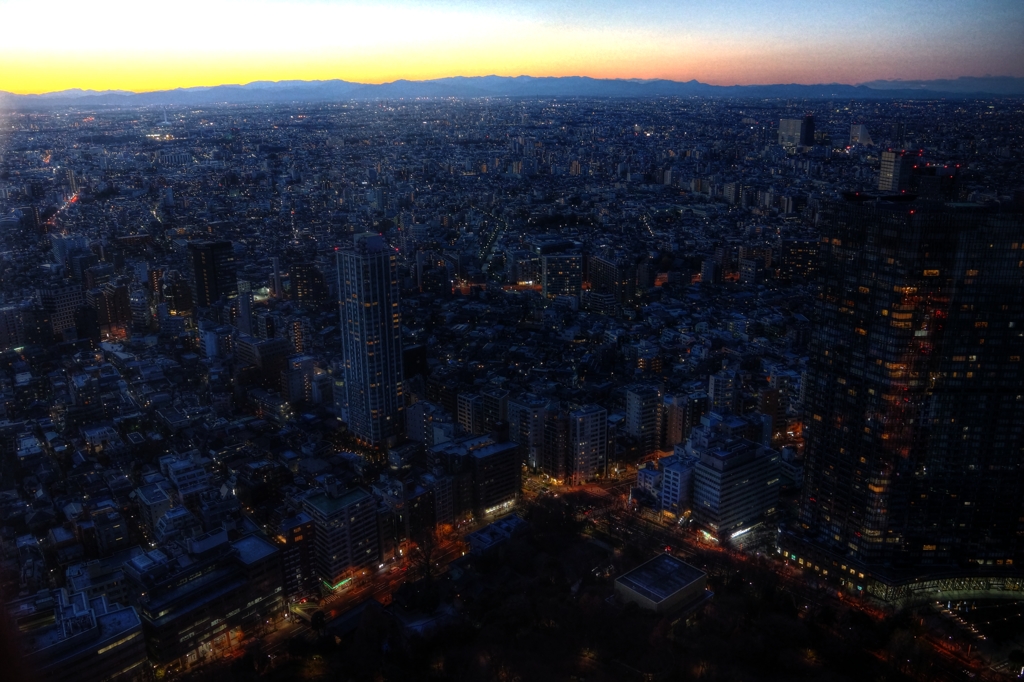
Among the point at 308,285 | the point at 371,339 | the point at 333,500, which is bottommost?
the point at 333,500

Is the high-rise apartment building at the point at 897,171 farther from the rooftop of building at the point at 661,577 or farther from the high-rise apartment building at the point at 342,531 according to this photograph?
the high-rise apartment building at the point at 342,531

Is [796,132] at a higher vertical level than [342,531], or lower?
higher

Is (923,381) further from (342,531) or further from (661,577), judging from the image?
(342,531)

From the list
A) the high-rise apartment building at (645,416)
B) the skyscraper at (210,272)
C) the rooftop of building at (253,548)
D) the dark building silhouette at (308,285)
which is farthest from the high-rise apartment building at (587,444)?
the skyscraper at (210,272)

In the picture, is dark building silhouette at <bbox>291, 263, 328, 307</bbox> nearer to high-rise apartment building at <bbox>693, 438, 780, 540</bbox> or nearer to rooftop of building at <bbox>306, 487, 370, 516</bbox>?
rooftop of building at <bbox>306, 487, 370, 516</bbox>

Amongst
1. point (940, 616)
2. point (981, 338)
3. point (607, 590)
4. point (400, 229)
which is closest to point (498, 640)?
point (607, 590)

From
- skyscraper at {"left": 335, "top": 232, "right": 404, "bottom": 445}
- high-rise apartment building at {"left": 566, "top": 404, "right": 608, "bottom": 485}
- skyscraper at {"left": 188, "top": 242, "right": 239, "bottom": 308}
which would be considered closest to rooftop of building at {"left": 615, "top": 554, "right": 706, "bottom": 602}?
high-rise apartment building at {"left": 566, "top": 404, "right": 608, "bottom": 485}

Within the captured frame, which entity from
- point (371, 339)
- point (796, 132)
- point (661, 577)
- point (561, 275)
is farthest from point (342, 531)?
point (796, 132)

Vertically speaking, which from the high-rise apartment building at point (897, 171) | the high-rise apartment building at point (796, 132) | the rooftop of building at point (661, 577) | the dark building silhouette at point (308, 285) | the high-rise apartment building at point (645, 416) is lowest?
the rooftop of building at point (661, 577)
